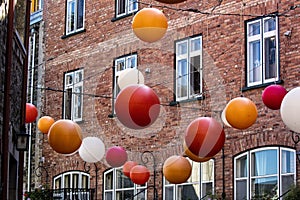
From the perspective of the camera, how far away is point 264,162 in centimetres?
1633

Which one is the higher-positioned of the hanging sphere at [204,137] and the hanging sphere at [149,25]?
the hanging sphere at [149,25]

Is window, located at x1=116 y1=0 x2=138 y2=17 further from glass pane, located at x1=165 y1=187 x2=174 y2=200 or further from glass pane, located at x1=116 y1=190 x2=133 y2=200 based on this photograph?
glass pane, located at x1=165 y1=187 x2=174 y2=200

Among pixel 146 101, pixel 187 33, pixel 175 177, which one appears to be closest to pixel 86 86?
pixel 187 33

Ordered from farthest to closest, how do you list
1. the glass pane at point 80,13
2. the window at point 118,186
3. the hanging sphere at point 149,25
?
the glass pane at point 80,13
the window at point 118,186
the hanging sphere at point 149,25

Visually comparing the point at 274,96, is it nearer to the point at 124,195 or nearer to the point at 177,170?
the point at 177,170

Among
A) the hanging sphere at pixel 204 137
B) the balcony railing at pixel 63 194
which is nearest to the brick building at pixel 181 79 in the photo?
the balcony railing at pixel 63 194

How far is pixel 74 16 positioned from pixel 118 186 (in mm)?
5511

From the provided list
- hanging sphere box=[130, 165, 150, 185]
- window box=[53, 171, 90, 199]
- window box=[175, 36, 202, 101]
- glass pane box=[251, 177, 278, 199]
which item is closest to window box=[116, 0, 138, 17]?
window box=[175, 36, 202, 101]

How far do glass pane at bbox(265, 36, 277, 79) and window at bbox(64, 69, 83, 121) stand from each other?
6.71 meters

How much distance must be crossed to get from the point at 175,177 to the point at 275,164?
175 inches

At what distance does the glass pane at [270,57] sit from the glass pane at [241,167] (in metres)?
1.86

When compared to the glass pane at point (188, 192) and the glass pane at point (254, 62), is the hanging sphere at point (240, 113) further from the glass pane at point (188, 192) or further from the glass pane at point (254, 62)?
the glass pane at point (188, 192)

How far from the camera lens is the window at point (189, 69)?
18.1 metres

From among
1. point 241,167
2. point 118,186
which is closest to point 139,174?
point 241,167
